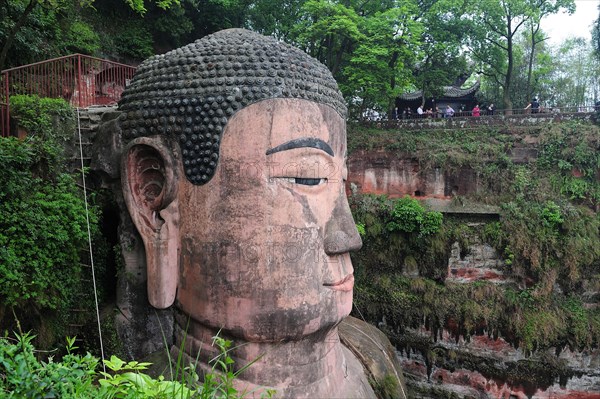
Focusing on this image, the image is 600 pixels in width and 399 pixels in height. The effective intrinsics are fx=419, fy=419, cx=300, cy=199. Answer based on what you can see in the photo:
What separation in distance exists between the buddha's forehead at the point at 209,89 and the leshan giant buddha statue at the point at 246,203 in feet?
0.04

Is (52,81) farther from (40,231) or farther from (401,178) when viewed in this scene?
(401,178)

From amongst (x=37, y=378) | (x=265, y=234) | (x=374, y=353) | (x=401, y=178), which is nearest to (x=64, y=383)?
(x=37, y=378)

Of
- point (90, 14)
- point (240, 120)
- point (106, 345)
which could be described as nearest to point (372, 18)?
point (90, 14)

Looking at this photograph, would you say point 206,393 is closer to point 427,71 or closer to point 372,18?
point 372,18

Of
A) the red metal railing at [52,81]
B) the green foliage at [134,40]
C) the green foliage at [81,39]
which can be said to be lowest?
the red metal railing at [52,81]

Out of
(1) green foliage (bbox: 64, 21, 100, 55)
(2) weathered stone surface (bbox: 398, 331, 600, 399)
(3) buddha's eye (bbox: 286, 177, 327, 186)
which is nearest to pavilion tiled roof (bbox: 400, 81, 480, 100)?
(2) weathered stone surface (bbox: 398, 331, 600, 399)

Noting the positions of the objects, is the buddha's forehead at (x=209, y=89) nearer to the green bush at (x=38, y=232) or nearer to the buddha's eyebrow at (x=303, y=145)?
the buddha's eyebrow at (x=303, y=145)

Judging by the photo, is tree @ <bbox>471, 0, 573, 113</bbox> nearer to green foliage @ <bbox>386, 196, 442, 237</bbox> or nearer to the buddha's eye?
green foliage @ <bbox>386, 196, 442, 237</bbox>

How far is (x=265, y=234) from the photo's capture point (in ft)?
11.8

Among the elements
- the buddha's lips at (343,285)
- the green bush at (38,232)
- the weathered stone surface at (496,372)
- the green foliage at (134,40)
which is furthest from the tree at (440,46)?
the green bush at (38,232)

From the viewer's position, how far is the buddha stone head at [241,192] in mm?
3602

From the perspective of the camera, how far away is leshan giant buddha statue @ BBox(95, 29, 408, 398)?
11.8 ft

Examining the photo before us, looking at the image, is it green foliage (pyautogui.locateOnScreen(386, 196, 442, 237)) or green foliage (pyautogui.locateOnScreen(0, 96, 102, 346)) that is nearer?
green foliage (pyautogui.locateOnScreen(0, 96, 102, 346))

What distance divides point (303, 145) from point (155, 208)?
152 centimetres
